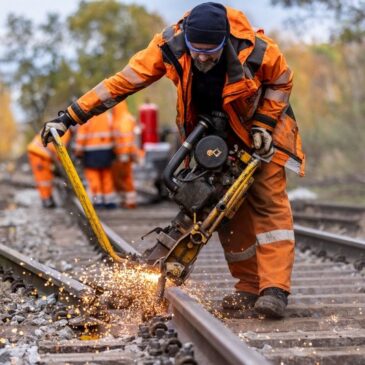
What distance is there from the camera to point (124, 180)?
13.1 metres

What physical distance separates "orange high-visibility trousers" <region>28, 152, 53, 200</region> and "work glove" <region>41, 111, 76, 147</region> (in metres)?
8.44

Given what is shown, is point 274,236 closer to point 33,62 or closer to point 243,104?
point 243,104

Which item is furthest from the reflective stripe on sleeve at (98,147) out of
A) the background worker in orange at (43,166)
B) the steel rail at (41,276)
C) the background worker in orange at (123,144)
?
the steel rail at (41,276)

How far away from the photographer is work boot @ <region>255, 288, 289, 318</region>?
14.3 feet

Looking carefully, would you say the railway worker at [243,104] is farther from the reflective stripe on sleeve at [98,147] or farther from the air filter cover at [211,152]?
the reflective stripe on sleeve at [98,147]

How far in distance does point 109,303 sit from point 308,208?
755 centimetres

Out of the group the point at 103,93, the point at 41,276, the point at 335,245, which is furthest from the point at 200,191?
the point at 335,245

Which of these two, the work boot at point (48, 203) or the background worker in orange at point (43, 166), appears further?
the work boot at point (48, 203)

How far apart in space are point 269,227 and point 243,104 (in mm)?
750

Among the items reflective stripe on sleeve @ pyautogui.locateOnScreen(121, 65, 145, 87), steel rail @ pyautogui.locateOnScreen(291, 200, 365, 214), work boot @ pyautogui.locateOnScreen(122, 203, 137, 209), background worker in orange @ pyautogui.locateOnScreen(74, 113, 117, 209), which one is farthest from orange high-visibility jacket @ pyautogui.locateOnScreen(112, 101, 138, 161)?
reflective stripe on sleeve @ pyautogui.locateOnScreen(121, 65, 145, 87)

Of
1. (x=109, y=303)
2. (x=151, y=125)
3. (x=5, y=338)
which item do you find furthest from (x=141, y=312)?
(x=151, y=125)

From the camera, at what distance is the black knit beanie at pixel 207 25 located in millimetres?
4148

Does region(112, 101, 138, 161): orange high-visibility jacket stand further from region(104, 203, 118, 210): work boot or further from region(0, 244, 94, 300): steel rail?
region(0, 244, 94, 300): steel rail

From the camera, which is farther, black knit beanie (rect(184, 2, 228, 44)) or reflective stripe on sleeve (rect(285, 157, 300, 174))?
reflective stripe on sleeve (rect(285, 157, 300, 174))
